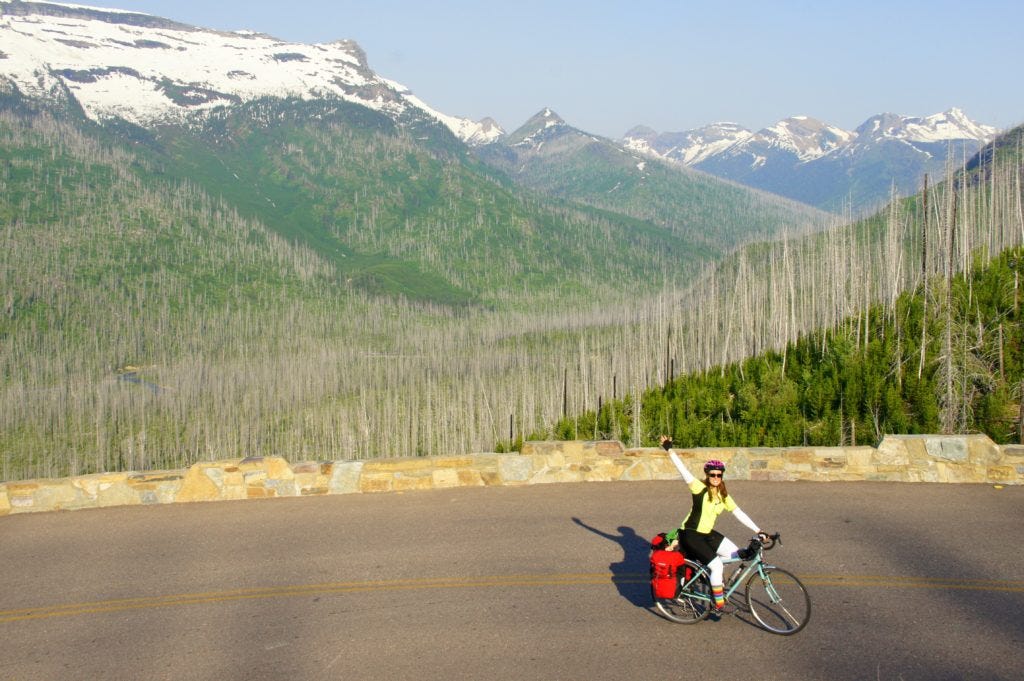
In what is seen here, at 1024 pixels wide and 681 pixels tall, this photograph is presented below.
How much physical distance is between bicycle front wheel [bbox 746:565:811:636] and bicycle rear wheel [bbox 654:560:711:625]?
505 millimetres

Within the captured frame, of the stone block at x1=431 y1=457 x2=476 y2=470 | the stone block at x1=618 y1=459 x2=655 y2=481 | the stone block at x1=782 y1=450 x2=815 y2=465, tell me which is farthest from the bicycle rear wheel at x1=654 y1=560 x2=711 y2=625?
the stone block at x1=431 y1=457 x2=476 y2=470

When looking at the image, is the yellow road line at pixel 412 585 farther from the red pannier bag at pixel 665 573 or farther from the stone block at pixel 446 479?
the stone block at pixel 446 479

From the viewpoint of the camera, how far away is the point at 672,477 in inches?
656

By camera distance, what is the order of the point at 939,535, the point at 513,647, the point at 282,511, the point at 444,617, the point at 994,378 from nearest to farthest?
1. the point at 513,647
2. the point at 444,617
3. the point at 939,535
4. the point at 282,511
5. the point at 994,378

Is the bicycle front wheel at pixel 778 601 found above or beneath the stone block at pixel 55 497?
beneath

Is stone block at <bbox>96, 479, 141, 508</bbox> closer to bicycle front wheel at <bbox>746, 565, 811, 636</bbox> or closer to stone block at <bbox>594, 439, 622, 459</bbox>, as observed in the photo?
stone block at <bbox>594, 439, 622, 459</bbox>

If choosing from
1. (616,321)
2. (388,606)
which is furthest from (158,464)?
(388,606)

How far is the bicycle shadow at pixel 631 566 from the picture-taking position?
1148 centimetres

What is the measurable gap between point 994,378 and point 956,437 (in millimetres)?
15238

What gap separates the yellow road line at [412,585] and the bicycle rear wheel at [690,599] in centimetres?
103

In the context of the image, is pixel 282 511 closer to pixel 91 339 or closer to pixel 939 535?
pixel 939 535

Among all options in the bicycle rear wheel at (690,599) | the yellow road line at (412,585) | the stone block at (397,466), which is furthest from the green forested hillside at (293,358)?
the bicycle rear wheel at (690,599)

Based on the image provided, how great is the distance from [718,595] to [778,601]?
689mm

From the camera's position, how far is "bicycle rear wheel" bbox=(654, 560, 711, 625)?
35.1ft
